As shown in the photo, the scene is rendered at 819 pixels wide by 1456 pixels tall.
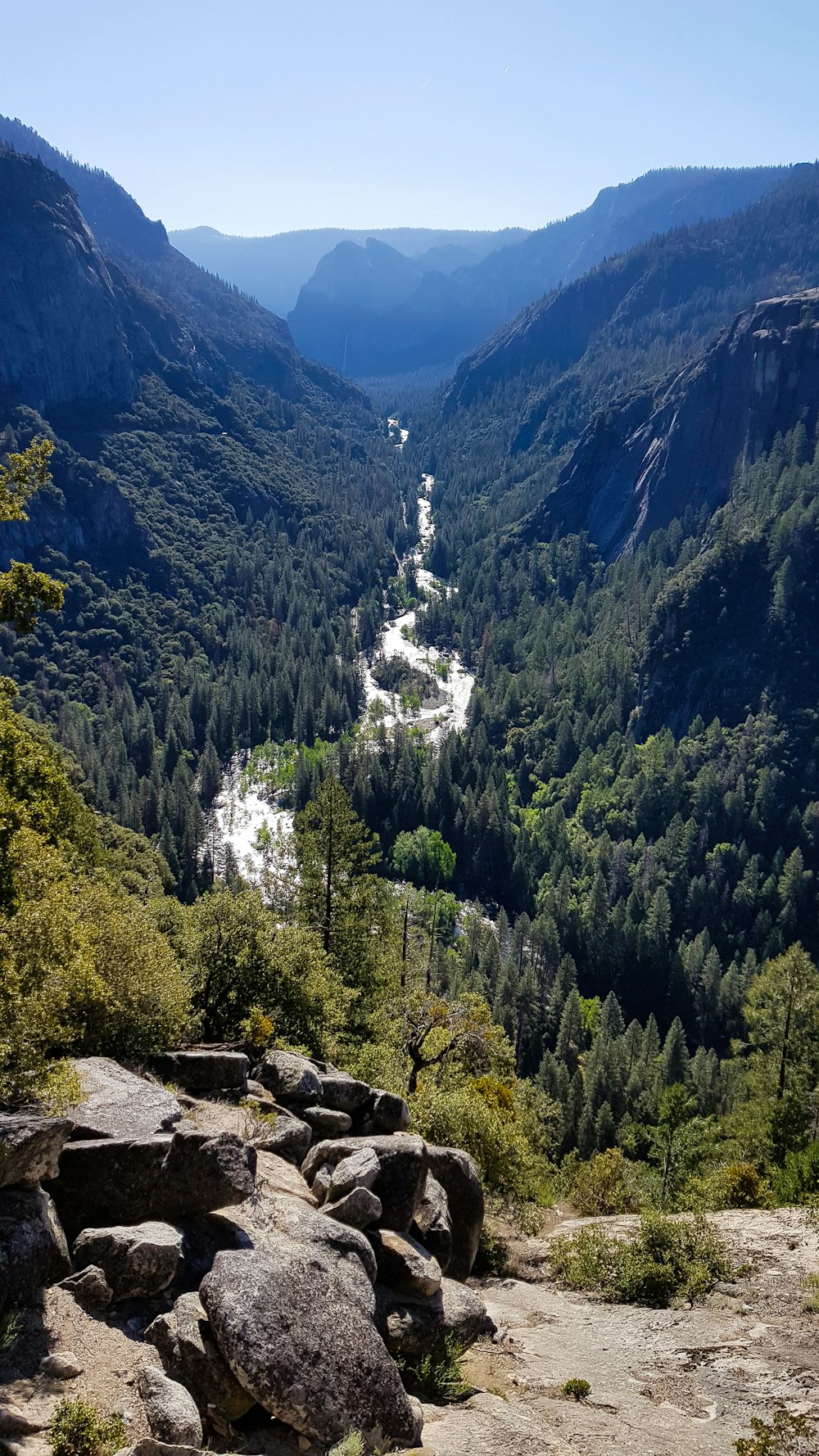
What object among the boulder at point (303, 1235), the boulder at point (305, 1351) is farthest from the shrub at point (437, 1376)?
the boulder at point (305, 1351)

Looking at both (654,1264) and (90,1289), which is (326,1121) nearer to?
(90,1289)

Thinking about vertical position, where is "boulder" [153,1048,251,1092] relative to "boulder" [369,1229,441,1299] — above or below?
above

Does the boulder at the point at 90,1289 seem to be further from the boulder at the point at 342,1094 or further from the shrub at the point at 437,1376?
the boulder at the point at 342,1094

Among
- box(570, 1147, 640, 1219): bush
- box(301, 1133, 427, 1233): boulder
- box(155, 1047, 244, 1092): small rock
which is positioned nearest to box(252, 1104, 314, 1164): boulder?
box(301, 1133, 427, 1233): boulder

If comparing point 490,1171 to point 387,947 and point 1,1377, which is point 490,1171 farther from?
point 1,1377

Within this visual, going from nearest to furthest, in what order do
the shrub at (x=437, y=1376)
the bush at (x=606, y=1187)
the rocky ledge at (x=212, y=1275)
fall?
the rocky ledge at (x=212, y=1275)
the shrub at (x=437, y=1376)
the bush at (x=606, y=1187)

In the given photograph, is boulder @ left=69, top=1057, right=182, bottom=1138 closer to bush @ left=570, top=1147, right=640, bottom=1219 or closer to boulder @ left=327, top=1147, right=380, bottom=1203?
boulder @ left=327, top=1147, right=380, bottom=1203

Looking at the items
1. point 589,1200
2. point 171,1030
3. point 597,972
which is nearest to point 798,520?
point 597,972
